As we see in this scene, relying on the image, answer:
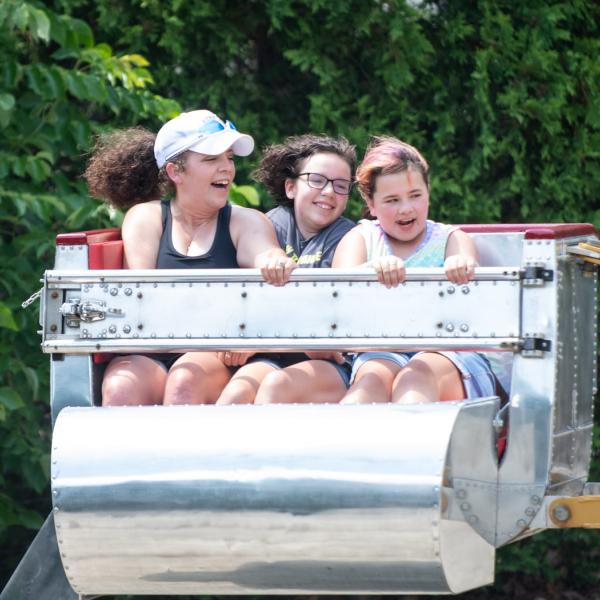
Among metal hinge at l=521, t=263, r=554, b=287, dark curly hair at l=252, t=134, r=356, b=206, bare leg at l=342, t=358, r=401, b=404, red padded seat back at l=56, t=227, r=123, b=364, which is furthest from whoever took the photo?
dark curly hair at l=252, t=134, r=356, b=206

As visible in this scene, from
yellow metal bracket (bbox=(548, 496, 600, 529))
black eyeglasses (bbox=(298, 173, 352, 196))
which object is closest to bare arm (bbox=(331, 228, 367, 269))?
black eyeglasses (bbox=(298, 173, 352, 196))

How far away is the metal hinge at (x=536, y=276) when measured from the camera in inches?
141

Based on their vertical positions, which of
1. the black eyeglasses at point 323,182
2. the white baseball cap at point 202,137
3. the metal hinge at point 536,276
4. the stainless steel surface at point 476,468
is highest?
the white baseball cap at point 202,137

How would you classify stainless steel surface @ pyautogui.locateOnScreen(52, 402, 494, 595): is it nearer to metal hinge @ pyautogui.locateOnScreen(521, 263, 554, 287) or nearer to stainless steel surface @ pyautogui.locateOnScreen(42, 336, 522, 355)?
stainless steel surface @ pyautogui.locateOnScreen(42, 336, 522, 355)

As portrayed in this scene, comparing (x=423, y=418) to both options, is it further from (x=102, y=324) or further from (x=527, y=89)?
(x=527, y=89)

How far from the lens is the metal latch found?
12.5 ft

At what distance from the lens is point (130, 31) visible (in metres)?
6.18

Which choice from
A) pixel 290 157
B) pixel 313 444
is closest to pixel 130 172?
pixel 290 157

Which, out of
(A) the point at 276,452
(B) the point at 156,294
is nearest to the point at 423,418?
(A) the point at 276,452

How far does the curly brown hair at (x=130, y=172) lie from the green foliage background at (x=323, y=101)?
0.93 meters

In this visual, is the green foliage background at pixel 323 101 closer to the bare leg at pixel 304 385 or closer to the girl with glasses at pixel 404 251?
the girl with glasses at pixel 404 251

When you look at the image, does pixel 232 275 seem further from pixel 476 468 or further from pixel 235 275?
pixel 476 468

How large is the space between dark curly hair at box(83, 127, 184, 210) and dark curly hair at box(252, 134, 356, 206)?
1.07 ft

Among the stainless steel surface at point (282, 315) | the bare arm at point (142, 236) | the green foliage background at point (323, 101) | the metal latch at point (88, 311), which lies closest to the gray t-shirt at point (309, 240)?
the bare arm at point (142, 236)
